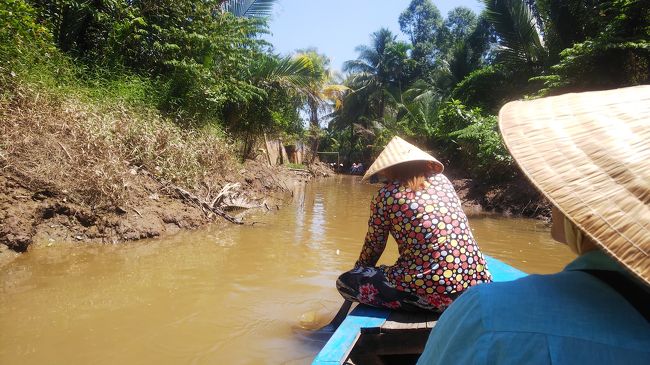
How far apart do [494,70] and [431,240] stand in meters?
15.2

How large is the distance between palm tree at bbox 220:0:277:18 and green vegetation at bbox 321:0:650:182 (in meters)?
6.44

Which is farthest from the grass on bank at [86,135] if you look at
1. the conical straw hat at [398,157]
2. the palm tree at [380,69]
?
the palm tree at [380,69]

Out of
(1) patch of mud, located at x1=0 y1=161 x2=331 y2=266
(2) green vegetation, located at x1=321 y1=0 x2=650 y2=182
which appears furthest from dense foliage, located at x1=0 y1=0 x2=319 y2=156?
(2) green vegetation, located at x1=321 y1=0 x2=650 y2=182

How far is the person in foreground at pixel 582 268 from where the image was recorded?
64cm

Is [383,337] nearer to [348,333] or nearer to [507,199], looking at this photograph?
[348,333]

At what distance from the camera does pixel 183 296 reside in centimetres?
395

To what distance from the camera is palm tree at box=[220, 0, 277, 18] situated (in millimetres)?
12820

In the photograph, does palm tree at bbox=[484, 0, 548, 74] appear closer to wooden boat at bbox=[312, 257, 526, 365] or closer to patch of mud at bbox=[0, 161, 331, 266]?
patch of mud at bbox=[0, 161, 331, 266]

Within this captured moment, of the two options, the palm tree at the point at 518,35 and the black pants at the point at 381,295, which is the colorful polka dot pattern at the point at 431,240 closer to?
the black pants at the point at 381,295

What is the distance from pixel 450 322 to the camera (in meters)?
0.78

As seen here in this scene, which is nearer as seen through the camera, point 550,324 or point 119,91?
point 550,324

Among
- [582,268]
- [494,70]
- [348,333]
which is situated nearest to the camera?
[582,268]

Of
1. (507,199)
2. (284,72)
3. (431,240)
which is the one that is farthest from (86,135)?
(507,199)

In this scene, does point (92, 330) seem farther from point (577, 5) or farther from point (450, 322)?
point (577, 5)
